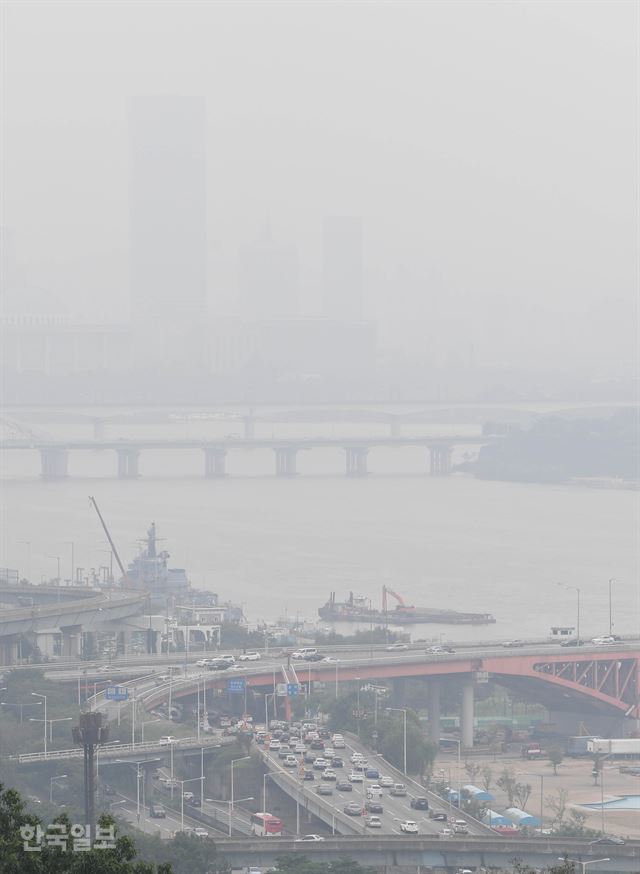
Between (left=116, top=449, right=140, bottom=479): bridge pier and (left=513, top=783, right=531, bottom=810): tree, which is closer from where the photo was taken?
(left=513, top=783, right=531, bottom=810): tree

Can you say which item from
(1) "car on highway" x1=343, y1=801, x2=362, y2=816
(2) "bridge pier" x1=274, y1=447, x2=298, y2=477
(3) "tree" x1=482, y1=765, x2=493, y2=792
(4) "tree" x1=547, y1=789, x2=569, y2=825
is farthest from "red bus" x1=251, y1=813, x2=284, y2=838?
(2) "bridge pier" x1=274, y1=447, x2=298, y2=477

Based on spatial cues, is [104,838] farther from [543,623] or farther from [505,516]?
[505,516]

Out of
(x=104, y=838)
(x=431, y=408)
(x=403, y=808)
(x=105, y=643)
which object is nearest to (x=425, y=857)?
(x=403, y=808)

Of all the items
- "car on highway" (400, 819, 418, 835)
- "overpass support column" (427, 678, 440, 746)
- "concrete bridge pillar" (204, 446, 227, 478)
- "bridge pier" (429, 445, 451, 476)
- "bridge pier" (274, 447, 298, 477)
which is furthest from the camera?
"bridge pier" (429, 445, 451, 476)

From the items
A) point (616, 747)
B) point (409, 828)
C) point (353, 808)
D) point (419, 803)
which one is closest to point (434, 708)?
point (616, 747)

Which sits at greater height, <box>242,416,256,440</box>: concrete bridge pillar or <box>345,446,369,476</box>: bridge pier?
<box>242,416,256,440</box>: concrete bridge pillar

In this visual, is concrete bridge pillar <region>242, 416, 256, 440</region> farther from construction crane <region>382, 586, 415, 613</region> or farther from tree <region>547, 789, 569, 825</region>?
tree <region>547, 789, 569, 825</region>
